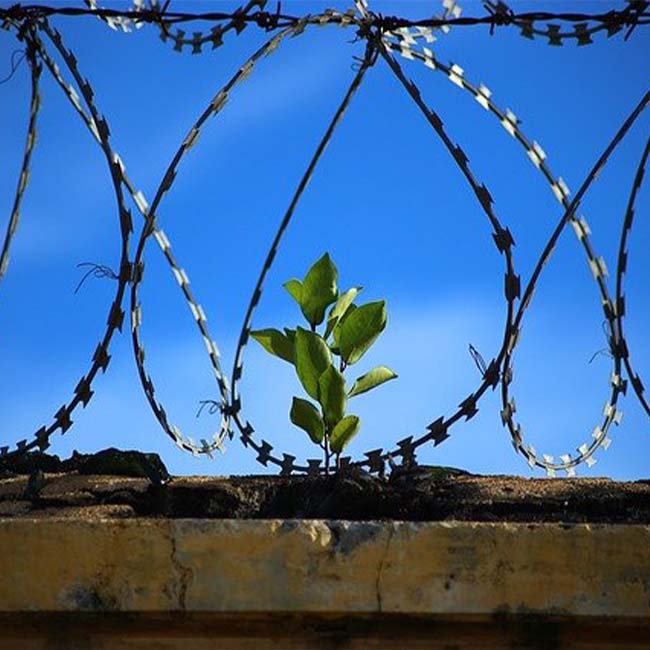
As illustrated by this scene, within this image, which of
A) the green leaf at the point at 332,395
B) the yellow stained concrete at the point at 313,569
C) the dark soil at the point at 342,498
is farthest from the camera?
the green leaf at the point at 332,395

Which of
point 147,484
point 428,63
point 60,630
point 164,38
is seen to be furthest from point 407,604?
point 164,38

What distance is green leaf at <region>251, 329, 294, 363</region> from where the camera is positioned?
9.72ft

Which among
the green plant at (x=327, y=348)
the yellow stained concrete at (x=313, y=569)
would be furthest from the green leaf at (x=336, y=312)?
the yellow stained concrete at (x=313, y=569)

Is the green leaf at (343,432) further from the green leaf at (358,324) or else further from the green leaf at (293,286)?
the green leaf at (293,286)

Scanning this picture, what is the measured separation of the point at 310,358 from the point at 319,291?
0.17 metres

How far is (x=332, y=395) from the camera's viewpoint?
288cm

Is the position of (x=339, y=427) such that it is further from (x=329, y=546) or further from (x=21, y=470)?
(x=21, y=470)

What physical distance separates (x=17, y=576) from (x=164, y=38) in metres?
1.58

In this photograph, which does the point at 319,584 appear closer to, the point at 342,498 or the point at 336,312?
the point at 342,498

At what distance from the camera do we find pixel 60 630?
2.31 m

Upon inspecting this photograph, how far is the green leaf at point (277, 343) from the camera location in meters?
2.96

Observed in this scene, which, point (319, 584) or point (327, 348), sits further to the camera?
point (327, 348)

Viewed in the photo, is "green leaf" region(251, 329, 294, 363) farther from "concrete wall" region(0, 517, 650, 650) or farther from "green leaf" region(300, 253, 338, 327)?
"concrete wall" region(0, 517, 650, 650)

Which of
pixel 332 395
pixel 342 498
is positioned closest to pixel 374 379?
→ pixel 332 395
